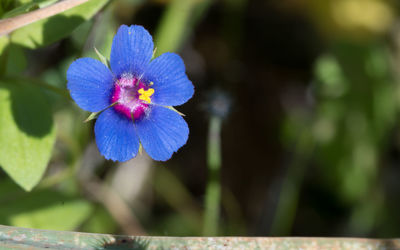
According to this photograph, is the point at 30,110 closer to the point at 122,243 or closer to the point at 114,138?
the point at 114,138

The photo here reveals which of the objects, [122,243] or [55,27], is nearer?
[122,243]

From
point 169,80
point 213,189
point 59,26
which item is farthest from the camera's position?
point 213,189

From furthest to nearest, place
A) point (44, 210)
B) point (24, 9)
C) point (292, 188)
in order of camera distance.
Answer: point (292, 188) < point (44, 210) < point (24, 9)

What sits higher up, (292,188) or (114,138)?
(114,138)

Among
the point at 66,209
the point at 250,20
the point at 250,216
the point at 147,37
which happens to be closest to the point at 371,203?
the point at 250,216

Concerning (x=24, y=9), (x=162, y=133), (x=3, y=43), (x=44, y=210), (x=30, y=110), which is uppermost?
(x=24, y=9)

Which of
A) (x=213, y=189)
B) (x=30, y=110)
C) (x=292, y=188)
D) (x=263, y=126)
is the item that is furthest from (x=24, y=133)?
(x=263, y=126)
